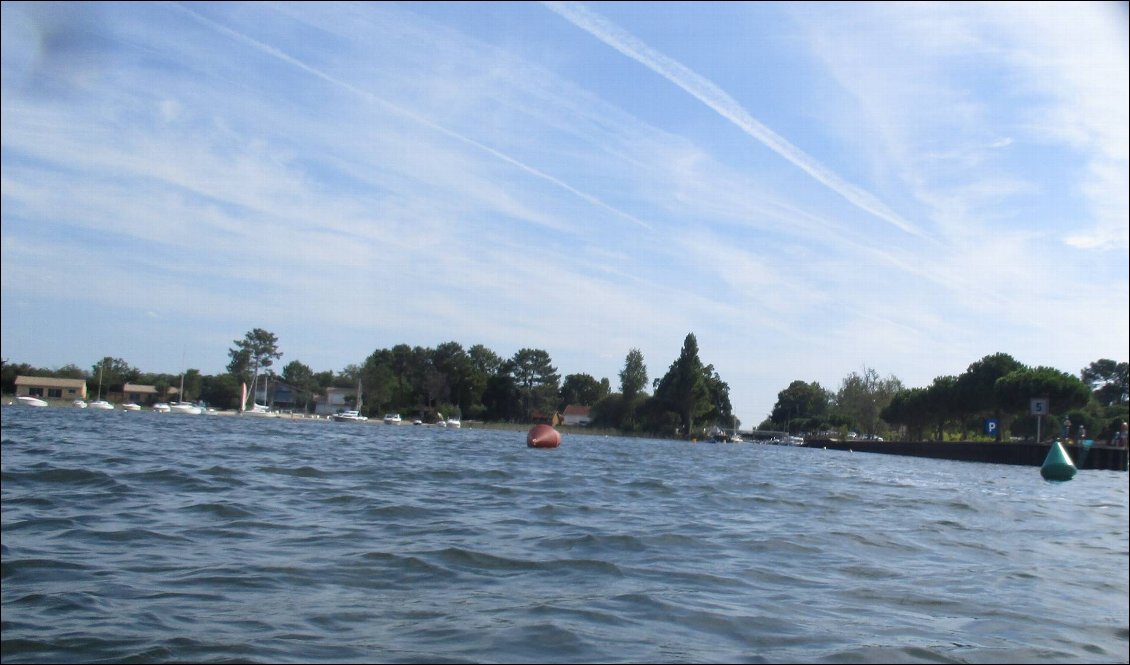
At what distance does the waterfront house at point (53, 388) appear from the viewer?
82125 mm

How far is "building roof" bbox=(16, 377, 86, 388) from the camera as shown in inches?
3170

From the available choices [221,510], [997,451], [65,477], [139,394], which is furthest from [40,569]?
[139,394]

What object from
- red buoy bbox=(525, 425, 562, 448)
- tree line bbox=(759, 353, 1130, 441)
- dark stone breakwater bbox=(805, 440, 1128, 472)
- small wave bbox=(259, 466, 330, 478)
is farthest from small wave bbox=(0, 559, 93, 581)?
tree line bbox=(759, 353, 1130, 441)

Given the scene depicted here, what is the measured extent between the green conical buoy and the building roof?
259 ft

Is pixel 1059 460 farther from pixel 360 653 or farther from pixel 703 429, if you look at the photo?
pixel 703 429

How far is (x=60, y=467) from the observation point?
14578 millimetres

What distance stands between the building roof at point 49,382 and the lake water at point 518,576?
7625 cm

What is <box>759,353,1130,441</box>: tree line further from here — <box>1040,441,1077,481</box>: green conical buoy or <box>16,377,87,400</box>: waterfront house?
<box>16,377,87,400</box>: waterfront house

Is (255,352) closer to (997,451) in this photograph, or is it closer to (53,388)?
(53,388)

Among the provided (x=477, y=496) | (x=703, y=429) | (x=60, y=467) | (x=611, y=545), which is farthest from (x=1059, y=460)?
(x=703, y=429)

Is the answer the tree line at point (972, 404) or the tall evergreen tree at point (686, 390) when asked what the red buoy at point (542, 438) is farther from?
the tall evergreen tree at point (686, 390)

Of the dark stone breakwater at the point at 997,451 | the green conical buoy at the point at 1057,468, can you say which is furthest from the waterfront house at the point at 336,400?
the green conical buoy at the point at 1057,468

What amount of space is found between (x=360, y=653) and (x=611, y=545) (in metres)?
4.47

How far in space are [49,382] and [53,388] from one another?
1904mm
